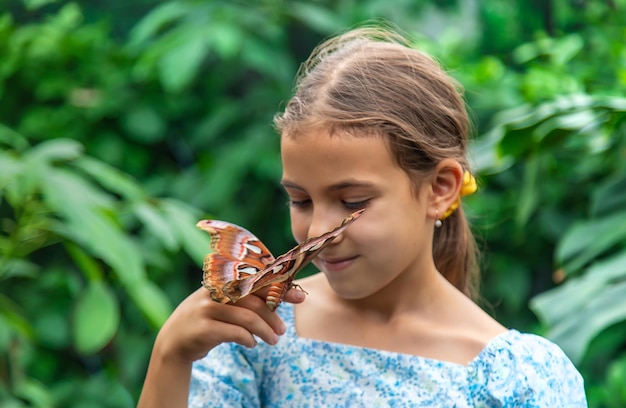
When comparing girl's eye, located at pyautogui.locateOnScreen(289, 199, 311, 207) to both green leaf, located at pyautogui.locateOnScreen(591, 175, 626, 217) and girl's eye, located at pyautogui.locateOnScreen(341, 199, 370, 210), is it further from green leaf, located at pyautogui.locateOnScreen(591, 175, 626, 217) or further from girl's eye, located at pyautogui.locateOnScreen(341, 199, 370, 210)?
green leaf, located at pyautogui.locateOnScreen(591, 175, 626, 217)

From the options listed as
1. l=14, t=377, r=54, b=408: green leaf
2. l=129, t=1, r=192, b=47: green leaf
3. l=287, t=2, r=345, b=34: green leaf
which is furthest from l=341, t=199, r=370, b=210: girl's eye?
l=287, t=2, r=345, b=34: green leaf

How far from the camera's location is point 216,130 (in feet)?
7.52

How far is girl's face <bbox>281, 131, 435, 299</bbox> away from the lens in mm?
995

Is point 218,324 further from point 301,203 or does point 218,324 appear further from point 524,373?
point 524,373

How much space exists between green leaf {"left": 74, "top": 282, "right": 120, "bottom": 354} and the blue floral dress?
528mm

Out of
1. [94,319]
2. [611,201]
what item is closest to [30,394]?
[94,319]

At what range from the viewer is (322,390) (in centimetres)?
108

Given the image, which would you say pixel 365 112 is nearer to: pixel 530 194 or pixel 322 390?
pixel 322 390

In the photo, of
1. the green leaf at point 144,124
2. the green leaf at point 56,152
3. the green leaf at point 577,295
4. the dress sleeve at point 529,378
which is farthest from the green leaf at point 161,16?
the dress sleeve at point 529,378

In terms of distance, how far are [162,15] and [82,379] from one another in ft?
3.04

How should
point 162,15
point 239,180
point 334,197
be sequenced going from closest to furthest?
point 334,197, point 162,15, point 239,180

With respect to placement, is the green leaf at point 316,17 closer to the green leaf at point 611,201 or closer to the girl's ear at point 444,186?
the green leaf at point 611,201

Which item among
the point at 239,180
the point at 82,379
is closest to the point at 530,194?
the point at 239,180

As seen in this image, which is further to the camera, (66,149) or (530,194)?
(530,194)
